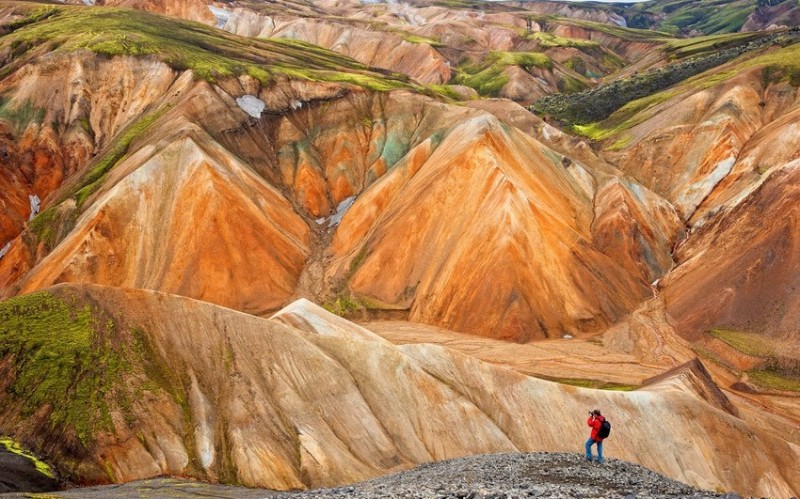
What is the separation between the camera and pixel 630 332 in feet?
188

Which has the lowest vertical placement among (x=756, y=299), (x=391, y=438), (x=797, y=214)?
(x=391, y=438)

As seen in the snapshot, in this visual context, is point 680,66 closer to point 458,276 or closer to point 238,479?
point 458,276

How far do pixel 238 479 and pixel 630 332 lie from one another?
41.2 m

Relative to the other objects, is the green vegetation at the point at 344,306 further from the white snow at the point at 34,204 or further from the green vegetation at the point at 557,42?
Result: the green vegetation at the point at 557,42

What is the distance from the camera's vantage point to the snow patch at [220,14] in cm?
16700

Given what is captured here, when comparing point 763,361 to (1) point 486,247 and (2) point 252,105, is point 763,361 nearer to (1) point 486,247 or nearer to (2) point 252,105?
(1) point 486,247

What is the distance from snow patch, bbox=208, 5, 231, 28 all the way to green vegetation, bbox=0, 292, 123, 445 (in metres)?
152

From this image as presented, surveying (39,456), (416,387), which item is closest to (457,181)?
(416,387)

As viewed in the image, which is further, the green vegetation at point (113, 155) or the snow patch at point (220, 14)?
the snow patch at point (220, 14)

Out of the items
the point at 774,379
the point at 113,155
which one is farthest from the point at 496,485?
the point at 113,155

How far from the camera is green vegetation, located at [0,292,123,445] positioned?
80.5 feet

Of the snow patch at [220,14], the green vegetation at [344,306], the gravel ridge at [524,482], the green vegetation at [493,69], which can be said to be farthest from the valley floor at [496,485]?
the snow patch at [220,14]

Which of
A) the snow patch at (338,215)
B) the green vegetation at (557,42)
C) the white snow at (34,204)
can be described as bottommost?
the snow patch at (338,215)

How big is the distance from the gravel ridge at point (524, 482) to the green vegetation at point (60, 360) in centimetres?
1098
